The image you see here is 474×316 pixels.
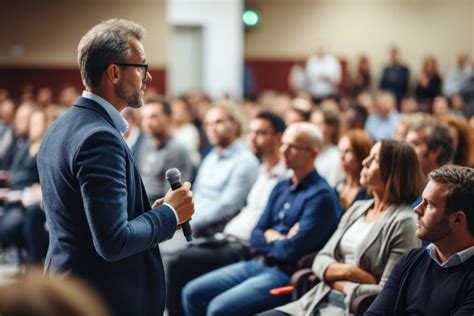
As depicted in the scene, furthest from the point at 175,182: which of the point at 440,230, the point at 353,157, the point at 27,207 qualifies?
the point at 27,207

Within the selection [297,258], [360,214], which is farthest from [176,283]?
[360,214]

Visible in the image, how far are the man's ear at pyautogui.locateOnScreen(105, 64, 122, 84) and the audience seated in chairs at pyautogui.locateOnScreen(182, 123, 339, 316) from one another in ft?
5.12

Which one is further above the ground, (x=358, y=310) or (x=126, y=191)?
(x=126, y=191)

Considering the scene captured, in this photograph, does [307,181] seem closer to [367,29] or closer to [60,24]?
[60,24]

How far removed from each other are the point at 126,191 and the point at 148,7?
10.7 meters

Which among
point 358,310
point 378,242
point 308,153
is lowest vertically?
point 358,310

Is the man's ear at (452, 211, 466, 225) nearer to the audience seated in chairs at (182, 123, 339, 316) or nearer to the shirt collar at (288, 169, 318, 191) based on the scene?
the audience seated in chairs at (182, 123, 339, 316)

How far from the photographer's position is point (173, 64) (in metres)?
14.3

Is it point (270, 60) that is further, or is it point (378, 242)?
point (270, 60)

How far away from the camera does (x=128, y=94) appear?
2221 mm

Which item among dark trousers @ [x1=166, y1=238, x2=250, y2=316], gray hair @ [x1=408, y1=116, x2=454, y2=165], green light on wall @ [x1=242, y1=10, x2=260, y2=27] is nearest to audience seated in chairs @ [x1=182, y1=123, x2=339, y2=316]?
dark trousers @ [x1=166, y1=238, x2=250, y2=316]

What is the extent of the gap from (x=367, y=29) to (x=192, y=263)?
10740 mm

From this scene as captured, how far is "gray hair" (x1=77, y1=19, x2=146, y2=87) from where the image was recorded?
84.8 inches

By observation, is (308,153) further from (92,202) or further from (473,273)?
(92,202)
